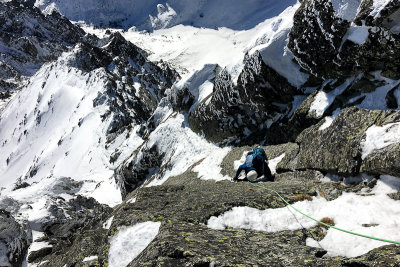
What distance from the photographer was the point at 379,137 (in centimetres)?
1047

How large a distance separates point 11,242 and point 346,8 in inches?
1447

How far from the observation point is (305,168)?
48.5 feet

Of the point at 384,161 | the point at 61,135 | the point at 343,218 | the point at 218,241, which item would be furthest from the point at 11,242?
the point at 61,135

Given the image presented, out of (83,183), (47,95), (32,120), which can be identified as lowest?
(83,183)

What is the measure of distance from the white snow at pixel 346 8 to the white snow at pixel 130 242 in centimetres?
1789

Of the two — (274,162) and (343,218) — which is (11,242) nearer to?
(274,162)

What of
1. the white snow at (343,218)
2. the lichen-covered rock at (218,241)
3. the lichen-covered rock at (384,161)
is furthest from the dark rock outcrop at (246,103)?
the white snow at (343,218)

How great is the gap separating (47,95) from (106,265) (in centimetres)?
12707

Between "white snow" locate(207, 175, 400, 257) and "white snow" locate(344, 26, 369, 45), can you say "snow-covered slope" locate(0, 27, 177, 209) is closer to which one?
"white snow" locate(207, 175, 400, 257)

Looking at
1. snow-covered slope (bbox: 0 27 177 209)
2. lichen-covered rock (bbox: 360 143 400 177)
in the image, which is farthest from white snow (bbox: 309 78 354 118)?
snow-covered slope (bbox: 0 27 177 209)

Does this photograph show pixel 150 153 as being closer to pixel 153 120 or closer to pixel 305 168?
pixel 153 120

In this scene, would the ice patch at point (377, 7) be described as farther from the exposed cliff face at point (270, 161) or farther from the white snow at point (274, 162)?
the white snow at point (274, 162)

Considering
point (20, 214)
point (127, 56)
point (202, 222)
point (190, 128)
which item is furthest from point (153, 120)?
point (127, 56)

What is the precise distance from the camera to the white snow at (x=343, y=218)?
23.5ft
